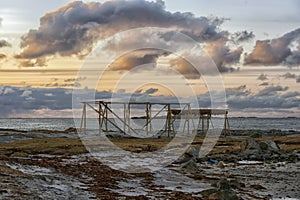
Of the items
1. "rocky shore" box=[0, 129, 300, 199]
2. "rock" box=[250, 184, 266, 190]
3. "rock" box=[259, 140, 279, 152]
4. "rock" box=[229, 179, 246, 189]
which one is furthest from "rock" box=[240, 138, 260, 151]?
"rock" box=[229, 179, 246, 189]

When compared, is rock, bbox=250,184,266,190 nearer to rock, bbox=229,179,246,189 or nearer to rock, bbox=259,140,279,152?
rock, bbox=229,179,246,189

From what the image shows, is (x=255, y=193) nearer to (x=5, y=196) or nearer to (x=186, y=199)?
(x=186, y=199)

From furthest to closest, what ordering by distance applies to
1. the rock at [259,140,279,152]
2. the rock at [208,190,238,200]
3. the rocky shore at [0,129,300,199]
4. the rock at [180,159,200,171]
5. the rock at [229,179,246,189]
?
the rock at [259,140,279,152], the rock at [180,159,200,171], the rock at [229,179,246,189], the rock at [208,190,238,200], the rocky shore at [0,129,300,199]

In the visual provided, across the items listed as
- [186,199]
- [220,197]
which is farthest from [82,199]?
[220,197]

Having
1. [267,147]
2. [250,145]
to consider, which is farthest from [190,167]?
[267,147]

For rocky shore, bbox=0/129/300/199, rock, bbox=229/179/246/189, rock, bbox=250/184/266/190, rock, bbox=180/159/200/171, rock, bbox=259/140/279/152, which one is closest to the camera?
rocky shore, bbox=0/129/300/199

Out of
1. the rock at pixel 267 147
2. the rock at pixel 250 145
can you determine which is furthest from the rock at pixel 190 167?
the rock at pixel 267 147

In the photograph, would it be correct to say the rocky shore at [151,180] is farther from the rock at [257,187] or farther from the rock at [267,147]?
the rock at [267,147]

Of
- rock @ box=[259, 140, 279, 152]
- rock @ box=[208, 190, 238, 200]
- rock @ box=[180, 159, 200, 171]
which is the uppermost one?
rock @ box=[208, 190, 238, 200]

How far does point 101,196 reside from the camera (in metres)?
16.9

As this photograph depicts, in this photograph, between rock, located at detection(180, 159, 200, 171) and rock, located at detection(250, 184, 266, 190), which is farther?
rock, located at detection(180, 159, 200, 171)

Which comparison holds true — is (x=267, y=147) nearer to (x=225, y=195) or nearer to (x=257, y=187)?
(x=257, y=187)

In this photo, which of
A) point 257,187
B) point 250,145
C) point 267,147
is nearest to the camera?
point 257,187

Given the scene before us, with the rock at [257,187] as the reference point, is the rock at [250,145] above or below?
above
